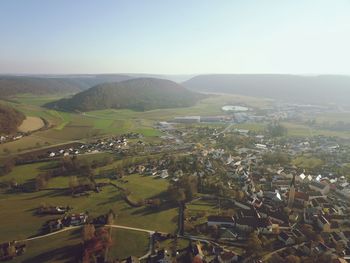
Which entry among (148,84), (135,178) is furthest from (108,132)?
(148,84)

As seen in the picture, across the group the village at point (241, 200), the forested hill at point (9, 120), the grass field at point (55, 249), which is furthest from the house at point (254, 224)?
the forested hill at point (9, 120)

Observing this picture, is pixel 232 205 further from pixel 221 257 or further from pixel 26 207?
pixel 26 207

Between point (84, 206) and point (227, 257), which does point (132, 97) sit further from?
point (227, 257)

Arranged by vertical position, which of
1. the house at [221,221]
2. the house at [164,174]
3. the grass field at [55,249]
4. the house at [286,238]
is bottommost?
the house at [164,174]

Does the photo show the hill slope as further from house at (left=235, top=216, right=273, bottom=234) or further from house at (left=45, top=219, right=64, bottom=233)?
house at (left=45, top=219, right=64, bottom=233)

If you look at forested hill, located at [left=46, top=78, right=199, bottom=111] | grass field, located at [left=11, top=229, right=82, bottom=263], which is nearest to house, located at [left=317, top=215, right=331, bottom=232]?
grass field, located at [left=11, top=229, right=82, bottom=263]

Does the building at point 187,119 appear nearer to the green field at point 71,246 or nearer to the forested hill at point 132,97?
the forested hill at point 132,97

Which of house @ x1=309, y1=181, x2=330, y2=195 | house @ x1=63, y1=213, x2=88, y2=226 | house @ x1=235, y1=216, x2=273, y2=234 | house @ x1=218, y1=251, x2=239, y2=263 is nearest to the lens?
house @ x1=218, y1=251, x2=239, y2=263
